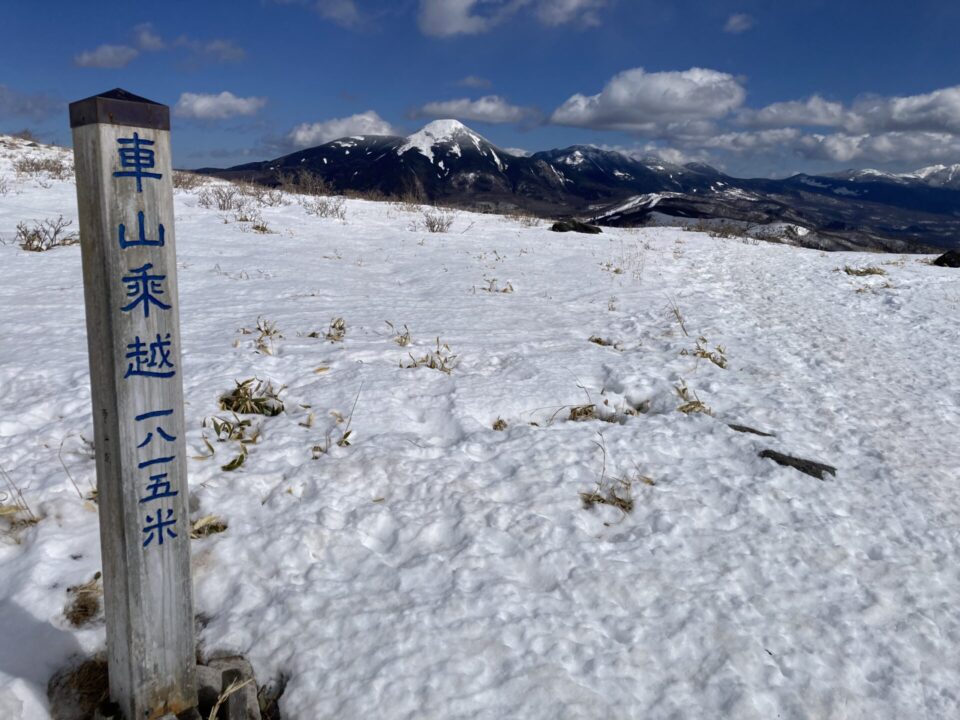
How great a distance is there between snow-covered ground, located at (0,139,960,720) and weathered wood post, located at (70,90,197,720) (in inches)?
20.5

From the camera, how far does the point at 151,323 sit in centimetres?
204

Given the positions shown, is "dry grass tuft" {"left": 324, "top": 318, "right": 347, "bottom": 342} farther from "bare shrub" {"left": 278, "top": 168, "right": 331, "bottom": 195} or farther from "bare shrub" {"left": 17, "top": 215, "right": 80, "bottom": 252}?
"bare shrub" {"left": 278, "top": 168, "right": 331, "bottom": 195}

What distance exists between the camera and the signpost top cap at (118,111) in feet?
5.94

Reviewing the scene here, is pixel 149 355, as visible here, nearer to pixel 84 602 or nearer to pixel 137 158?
A: pixel 137 158

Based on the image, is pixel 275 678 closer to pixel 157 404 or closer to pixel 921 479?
pixel 157 404

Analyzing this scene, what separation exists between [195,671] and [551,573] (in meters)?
1.75

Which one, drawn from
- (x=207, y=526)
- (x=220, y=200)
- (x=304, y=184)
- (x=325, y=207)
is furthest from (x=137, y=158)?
(x=304, y=184)

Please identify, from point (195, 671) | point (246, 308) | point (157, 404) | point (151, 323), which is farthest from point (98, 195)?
point (246, 308)

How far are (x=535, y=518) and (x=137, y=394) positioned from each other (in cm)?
243

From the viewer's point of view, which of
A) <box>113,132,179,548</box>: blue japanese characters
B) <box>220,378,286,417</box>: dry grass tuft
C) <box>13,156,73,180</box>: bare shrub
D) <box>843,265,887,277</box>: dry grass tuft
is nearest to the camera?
<box>113,132,179,548</box>: blue japanese characters

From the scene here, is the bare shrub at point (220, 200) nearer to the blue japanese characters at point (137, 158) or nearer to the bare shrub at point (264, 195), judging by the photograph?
the bare shrub at point (264, 195)

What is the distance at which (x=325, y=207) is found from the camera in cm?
1741

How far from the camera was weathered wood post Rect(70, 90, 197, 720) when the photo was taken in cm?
188

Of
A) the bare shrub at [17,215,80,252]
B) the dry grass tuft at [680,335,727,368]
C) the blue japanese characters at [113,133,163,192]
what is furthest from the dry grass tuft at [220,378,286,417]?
the bare shrub at [17,215,80,252]
